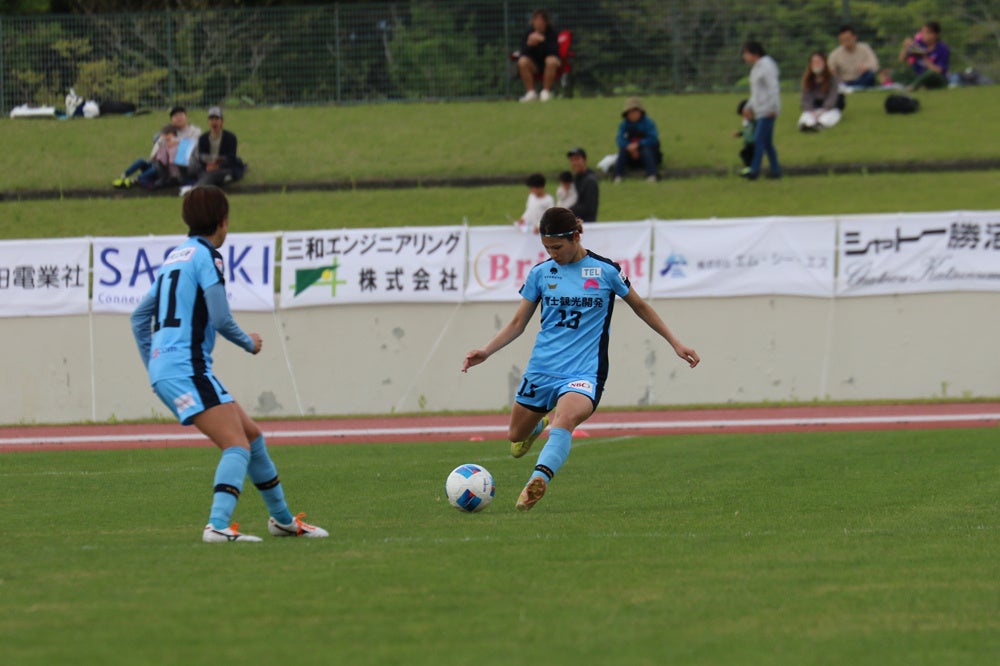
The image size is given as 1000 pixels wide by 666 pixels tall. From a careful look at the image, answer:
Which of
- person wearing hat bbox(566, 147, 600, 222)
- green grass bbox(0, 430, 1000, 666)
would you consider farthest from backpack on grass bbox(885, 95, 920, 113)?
green grass bbox(0, 430, 1000, 666)

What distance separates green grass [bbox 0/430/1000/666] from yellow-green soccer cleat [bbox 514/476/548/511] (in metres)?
0.12

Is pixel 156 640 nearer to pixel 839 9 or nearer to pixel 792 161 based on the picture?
pixel 792 161

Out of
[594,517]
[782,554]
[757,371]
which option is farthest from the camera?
[757,371]

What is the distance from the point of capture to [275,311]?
19.9 metres

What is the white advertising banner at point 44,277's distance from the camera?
20.0 metres

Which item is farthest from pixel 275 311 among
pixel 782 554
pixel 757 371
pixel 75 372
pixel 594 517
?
pixel 782 554

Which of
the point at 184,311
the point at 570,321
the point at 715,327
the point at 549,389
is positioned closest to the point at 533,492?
the point at 549,389

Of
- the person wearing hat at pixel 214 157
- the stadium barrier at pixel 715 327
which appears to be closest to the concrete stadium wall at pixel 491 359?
the stadium barrier at pixel 715 327

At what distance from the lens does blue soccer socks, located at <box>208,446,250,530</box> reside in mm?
7938

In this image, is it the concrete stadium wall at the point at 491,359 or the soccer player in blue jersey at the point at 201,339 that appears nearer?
the soccer player in blue jersey at the point at 201,339

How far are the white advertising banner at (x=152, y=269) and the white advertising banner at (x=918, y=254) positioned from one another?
817cm

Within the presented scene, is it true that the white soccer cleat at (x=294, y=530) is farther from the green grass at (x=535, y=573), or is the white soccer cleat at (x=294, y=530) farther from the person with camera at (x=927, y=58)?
the person with camera at (x=927, y=58)

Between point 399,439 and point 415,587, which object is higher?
point 415,587

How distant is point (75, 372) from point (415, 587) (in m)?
14.5
